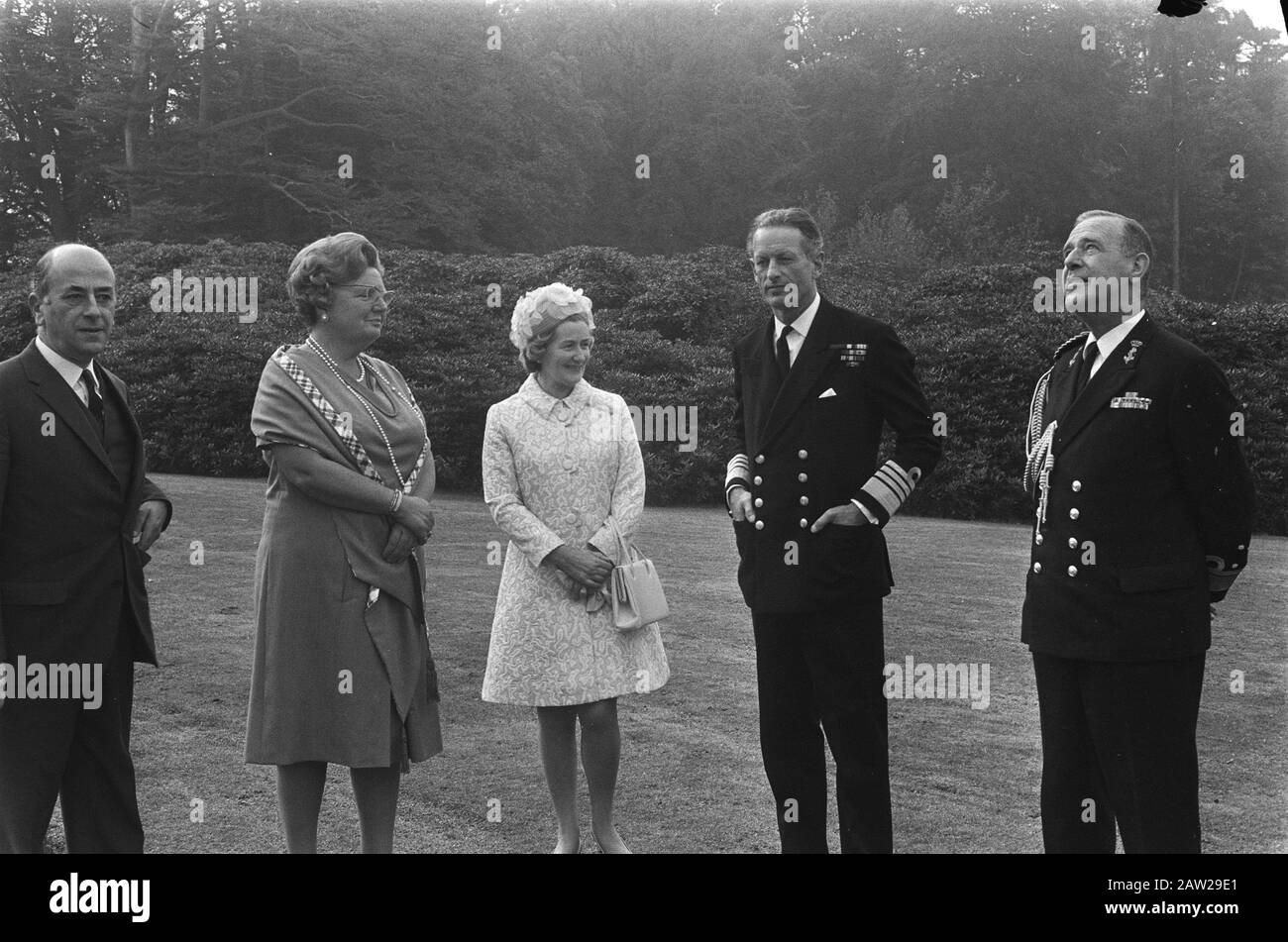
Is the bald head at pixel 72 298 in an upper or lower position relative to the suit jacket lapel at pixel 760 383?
upper

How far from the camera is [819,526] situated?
4.24 m

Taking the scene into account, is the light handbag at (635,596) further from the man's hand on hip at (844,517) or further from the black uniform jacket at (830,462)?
Answer: the man's hand on hip at (844,517)

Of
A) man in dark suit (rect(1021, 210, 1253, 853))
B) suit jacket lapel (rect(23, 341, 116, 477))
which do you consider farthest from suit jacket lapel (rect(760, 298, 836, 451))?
suit jacket lapel (rect(23, 341, 116, 477))

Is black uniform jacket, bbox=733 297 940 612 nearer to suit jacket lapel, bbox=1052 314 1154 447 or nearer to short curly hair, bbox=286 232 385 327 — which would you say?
suit jacket lapel, bbox=1052 314 1154 447

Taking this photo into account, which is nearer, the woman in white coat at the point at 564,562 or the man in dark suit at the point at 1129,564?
the man in dark suit at the point at 1129,564

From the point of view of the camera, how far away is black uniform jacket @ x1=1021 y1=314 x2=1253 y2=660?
12.0 feet

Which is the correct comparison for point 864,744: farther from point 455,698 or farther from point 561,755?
point 455,698

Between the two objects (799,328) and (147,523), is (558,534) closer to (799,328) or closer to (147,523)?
(799,328)

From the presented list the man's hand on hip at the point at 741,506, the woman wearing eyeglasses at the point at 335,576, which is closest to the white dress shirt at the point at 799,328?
the man's hand on hip at the point at 741,506

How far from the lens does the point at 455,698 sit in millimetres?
6730

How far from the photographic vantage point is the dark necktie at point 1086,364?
3950 mm

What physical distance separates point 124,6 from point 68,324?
428 inches

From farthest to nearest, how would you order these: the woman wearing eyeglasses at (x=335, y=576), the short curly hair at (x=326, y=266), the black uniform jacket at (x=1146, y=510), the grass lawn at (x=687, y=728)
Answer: the grass lawn at (x=687, y=728)
the short curly hair at (x=326, y=266)
the woman wearing eyeglasses at (x=335, y=576)
the black uniform jacket at (x=1146, y=510)

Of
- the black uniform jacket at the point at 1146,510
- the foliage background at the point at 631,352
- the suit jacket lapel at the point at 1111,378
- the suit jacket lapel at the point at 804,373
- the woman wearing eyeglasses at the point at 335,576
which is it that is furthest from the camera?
the foliage background at the point at 631,352
